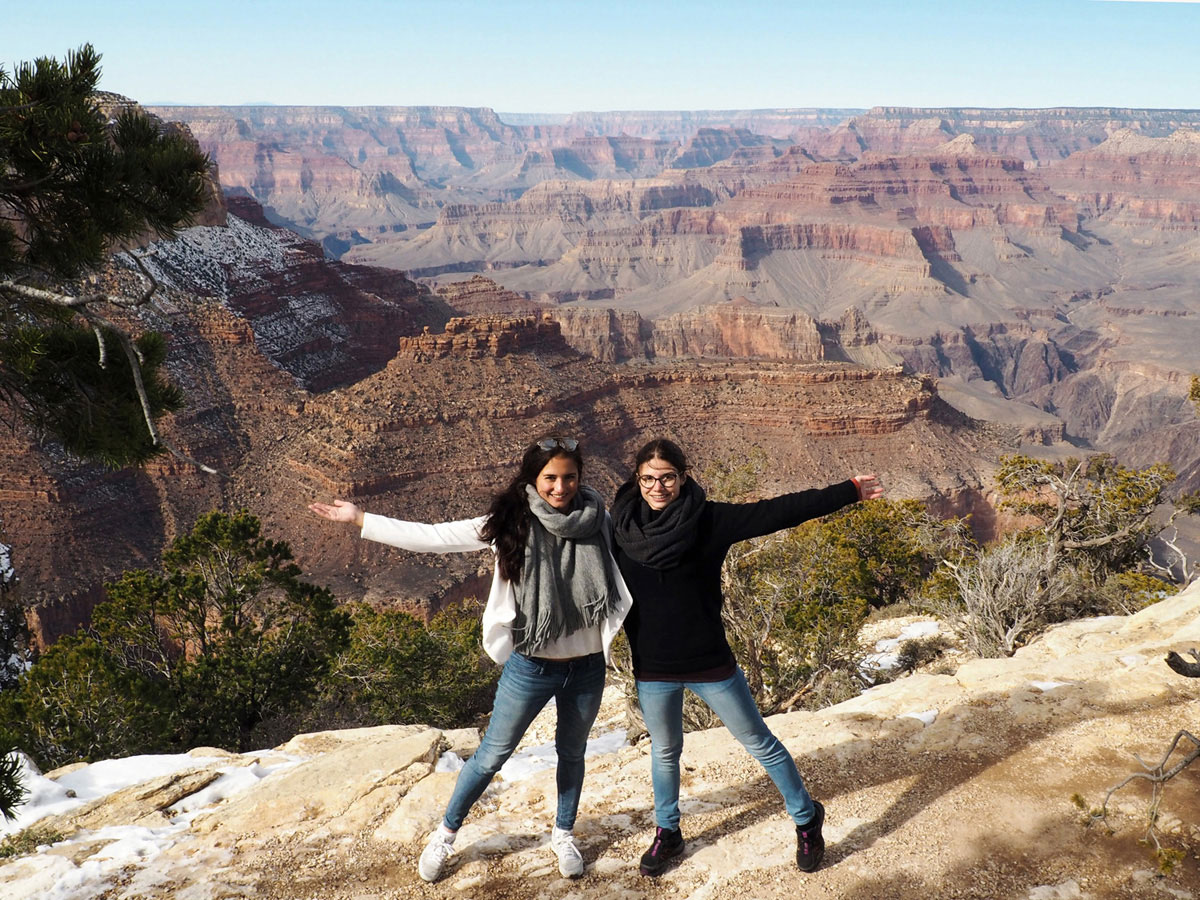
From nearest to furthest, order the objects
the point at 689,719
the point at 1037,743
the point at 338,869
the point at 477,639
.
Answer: the point at 338,869 → the point at 1037,743 → the point at 689,719 → the point at 477,639

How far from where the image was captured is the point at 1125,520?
19938 millimetres

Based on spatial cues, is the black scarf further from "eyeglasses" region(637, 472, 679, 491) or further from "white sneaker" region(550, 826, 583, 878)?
"white sneaker" region(550, 826, 583, 878)

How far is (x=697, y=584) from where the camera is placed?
19.0ft

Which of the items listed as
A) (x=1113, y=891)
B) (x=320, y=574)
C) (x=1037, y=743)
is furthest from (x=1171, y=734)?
(x=320, y=574)

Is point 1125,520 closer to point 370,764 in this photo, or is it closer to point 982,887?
point 982,887

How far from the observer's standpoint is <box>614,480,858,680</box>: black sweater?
5742 millimetres

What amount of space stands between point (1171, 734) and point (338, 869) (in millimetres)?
7259

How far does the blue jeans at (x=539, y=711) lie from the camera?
5902 millimetres

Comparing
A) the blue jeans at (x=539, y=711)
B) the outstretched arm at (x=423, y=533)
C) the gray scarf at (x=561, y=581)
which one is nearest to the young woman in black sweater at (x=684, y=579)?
the gray scarf at (x=561, y=581)

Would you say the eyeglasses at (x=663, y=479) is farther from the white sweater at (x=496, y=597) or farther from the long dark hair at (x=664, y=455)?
the white sweater at (x=496, y=597)

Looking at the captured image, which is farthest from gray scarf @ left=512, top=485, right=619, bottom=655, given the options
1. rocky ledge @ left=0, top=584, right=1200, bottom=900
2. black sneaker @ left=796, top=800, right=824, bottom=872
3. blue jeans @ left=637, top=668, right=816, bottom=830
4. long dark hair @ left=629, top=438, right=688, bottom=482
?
black sneaker @ left=796, top=800, right=824, bottom=872

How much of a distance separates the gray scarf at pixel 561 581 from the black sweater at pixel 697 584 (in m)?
0.22

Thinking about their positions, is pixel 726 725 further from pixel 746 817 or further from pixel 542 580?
pixel 542 580

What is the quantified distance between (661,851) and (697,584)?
205cm
